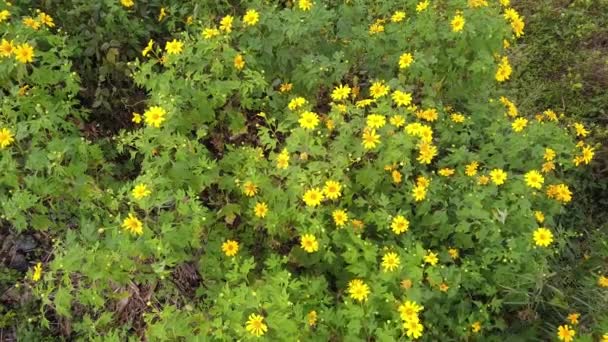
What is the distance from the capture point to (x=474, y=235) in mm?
3164

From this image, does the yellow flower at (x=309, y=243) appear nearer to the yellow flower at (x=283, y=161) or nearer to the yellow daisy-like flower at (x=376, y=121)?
the yellow flower at (x=283, y=161)

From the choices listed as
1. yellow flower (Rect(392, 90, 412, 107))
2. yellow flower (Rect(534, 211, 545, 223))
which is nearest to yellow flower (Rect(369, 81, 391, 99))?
yellow flower (Rect(392, 90, 412, 107))

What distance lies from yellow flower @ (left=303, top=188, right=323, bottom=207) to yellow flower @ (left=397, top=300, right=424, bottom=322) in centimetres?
70

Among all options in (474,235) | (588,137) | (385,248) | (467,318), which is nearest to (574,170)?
(588,137)

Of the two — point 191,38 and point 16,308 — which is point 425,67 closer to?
point 191,38

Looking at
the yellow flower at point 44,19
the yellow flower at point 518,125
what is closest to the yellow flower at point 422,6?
the yellow flower at point 518,125

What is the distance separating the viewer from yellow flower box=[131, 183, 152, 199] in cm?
276

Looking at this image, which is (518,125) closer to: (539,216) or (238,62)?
(539,216)

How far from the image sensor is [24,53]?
3053 millimetres

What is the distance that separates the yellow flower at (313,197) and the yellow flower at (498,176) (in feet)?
3.38

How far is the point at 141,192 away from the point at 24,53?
113 cm

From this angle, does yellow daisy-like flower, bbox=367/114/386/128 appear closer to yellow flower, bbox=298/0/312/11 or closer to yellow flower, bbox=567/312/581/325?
yellow flower, bbox=298/0/312/11

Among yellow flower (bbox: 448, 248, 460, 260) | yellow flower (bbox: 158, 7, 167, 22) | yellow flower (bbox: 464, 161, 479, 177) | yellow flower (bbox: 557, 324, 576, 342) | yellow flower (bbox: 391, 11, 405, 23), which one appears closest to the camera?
yellow flower (bbox: 557, 324, 576, 342)

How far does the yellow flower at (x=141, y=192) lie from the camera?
2.76m
